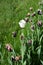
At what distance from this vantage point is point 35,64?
3.61 metres

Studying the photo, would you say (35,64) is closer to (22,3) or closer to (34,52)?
(34,52)

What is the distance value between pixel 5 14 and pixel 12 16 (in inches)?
9.5

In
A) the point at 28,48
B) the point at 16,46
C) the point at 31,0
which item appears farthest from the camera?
the point at 31,0

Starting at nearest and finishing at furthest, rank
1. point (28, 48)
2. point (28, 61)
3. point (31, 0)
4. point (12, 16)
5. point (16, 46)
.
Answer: point (28, 61), point (28, 48), point (16, 46), point (12, 16), point (31, 0)

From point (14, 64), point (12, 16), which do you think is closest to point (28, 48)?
point (14, 64)

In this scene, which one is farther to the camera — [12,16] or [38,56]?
[12,16]

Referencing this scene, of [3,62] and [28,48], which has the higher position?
[28,48]

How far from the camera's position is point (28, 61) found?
3.43m

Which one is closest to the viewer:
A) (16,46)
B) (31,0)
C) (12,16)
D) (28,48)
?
(28,48)

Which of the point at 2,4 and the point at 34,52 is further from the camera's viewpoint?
A: the point at 2,4

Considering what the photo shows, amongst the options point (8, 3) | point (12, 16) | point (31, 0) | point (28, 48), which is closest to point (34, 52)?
point (28, 48)

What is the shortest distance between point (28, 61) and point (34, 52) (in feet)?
0.93

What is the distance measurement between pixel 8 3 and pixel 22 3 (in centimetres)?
48

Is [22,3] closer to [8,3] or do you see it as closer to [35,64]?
[8,3]
